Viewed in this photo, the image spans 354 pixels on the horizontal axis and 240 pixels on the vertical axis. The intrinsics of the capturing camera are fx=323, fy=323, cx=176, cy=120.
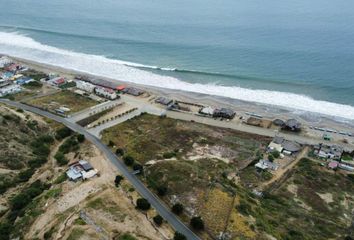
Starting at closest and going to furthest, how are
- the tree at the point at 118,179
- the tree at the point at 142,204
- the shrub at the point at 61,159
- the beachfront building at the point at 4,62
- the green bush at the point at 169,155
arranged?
the tree at the point at 142,204, the tree at the point at 118,179, the shrub at the point at 61,159, the green bush at the point at 169,155, the beachfront building at the point at 4,62

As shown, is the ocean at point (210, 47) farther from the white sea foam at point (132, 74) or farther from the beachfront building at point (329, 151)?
the beachfront building at point (329, 151)

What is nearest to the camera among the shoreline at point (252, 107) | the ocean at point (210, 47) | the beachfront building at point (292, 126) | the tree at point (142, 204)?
the tree at point (142, 204)

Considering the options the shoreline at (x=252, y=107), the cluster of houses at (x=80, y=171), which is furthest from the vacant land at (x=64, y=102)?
the cluster of houses at (x=80, y=171)

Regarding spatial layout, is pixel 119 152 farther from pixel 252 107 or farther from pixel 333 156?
pixel 252 107

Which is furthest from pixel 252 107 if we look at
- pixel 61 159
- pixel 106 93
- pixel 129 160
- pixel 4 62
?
pixel 4 62

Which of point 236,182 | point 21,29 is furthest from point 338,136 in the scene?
point 21,29

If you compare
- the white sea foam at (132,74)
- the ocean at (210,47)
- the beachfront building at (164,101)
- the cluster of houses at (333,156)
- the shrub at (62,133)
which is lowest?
the shrub at (62,133)

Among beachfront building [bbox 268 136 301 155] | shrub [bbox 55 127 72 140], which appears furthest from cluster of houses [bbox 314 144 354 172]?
shrub [bbox 55 127 72 140]
